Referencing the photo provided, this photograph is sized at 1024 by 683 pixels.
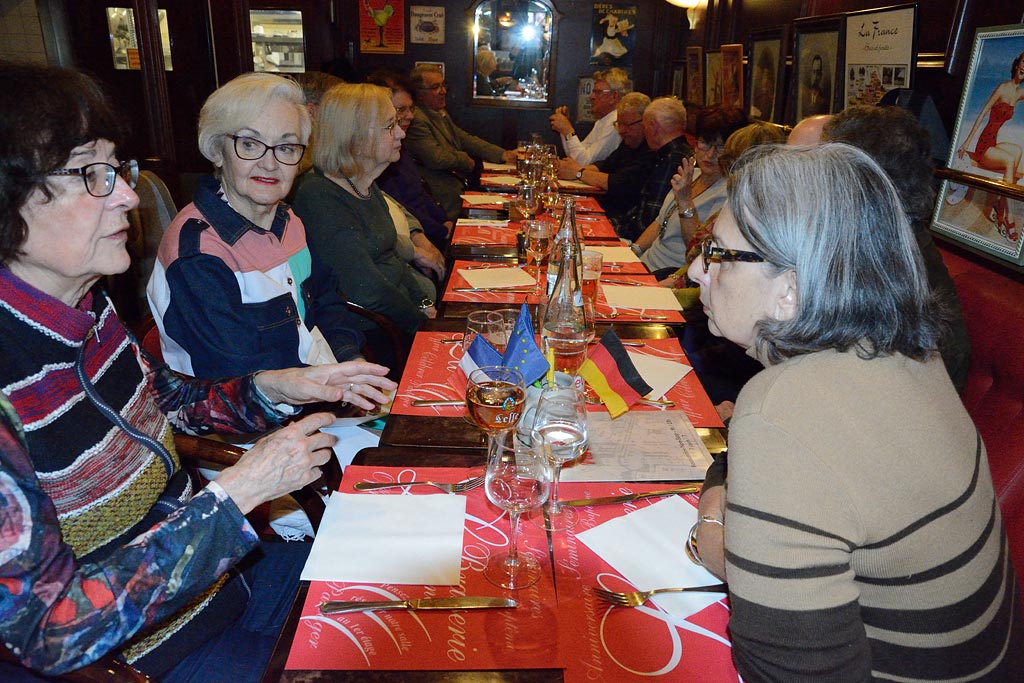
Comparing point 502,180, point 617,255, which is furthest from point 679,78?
point 617,255

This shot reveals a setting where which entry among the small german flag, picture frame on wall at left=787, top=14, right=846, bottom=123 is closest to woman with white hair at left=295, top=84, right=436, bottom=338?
the small german flag

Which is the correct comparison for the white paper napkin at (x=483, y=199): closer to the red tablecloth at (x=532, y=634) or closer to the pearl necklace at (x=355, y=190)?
the pearl necklace at (x=355, y=190)

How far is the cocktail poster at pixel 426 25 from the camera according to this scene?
7988 millimetres

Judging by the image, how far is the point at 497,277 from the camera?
2.81 m

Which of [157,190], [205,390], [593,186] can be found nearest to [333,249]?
[157,190]

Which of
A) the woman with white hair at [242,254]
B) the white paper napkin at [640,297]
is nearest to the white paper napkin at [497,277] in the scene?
the white paper napkin at [640,297]

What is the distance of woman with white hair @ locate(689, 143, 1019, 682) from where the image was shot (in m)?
0.89

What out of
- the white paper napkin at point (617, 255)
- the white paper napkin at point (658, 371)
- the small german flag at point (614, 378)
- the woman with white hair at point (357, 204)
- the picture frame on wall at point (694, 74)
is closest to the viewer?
the small german flag at point (614, 378)

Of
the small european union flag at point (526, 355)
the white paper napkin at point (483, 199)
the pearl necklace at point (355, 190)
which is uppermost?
the pearl necklace at point (355, 190)

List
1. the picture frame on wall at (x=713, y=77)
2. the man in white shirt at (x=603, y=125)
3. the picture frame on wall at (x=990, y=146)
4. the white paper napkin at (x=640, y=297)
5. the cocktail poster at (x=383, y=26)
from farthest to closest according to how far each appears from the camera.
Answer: the cocktail poster at (x=383, y=26) < the man in white shirt at (x=603, y=125) < the picture frame on wall at (x=713, y=77) < the white paper napkin at (x=640, y=297) < the picture frame on wall at (x=990, y=146)

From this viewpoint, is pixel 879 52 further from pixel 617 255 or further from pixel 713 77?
pixel 713 77

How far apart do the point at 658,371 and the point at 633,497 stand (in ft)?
2.19

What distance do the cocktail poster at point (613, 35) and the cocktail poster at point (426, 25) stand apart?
1.73 meters

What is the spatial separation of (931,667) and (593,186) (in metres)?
5.36
